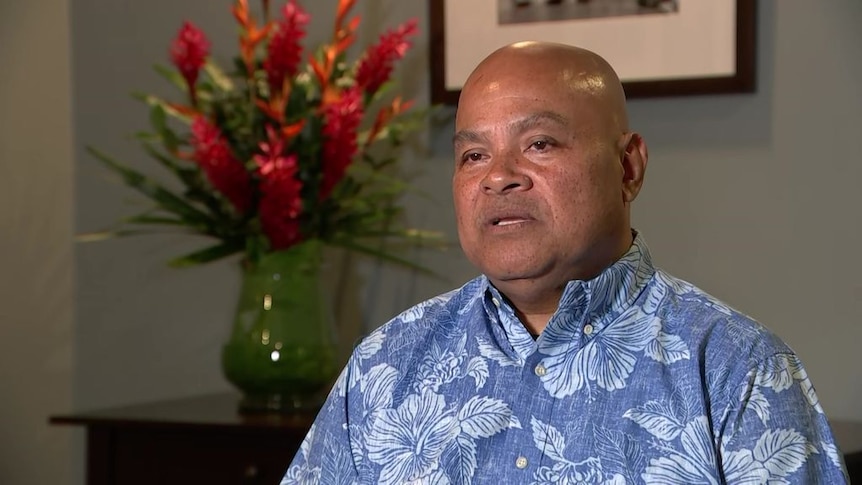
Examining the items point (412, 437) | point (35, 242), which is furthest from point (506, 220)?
point (35, 242)

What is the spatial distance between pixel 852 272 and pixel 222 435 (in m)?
1.23

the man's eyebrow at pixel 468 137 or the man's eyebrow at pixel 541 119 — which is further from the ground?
the man's eyebrow at pixel 541 119

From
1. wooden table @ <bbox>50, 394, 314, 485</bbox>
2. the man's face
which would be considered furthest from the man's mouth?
wooden table @ <bbox>50, 394, 314, 485</bbox>

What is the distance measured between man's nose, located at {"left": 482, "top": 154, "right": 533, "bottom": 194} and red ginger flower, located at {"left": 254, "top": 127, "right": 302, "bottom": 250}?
104 cm

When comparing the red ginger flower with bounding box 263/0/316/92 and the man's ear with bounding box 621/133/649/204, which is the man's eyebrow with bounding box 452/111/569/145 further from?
the red ginger flower with bounding box 263/0/316/92

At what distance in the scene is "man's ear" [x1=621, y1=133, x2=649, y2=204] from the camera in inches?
68.5

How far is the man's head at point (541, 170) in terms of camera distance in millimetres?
1648

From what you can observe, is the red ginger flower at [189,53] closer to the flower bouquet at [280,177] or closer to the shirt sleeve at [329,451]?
the flower bouquet at [280,177]

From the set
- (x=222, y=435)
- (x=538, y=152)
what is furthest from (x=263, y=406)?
(x=538, y=152)

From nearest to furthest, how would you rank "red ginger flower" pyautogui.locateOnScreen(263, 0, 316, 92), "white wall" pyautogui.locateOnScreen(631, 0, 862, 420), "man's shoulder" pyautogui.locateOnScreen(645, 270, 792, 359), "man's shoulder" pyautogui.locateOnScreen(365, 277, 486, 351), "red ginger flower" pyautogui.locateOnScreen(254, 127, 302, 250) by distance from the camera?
1. "man's shoulder" pyautogui.locateOnScreen(645, 270, 792, 359)
2. "man's shoulder" pyautogui.locateOnScreen(365, 277, 486, 351)
3. "white wall" pyautogui.locateOnScreen(631, 0, 862, 420)
4. "red ginger flower" pyautogui.locateOnScreen(254, 127, 302, 250)
5. "red ginger flower" pyautogui.locateOnScreen(263, 0, 316, 92)

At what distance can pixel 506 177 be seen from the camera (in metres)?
1.66

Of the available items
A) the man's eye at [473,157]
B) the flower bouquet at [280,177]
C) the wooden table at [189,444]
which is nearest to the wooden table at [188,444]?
the wooden table at [189,444]

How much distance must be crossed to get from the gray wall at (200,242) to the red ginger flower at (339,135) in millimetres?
277

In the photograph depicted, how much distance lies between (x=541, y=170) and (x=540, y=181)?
0.01 m
